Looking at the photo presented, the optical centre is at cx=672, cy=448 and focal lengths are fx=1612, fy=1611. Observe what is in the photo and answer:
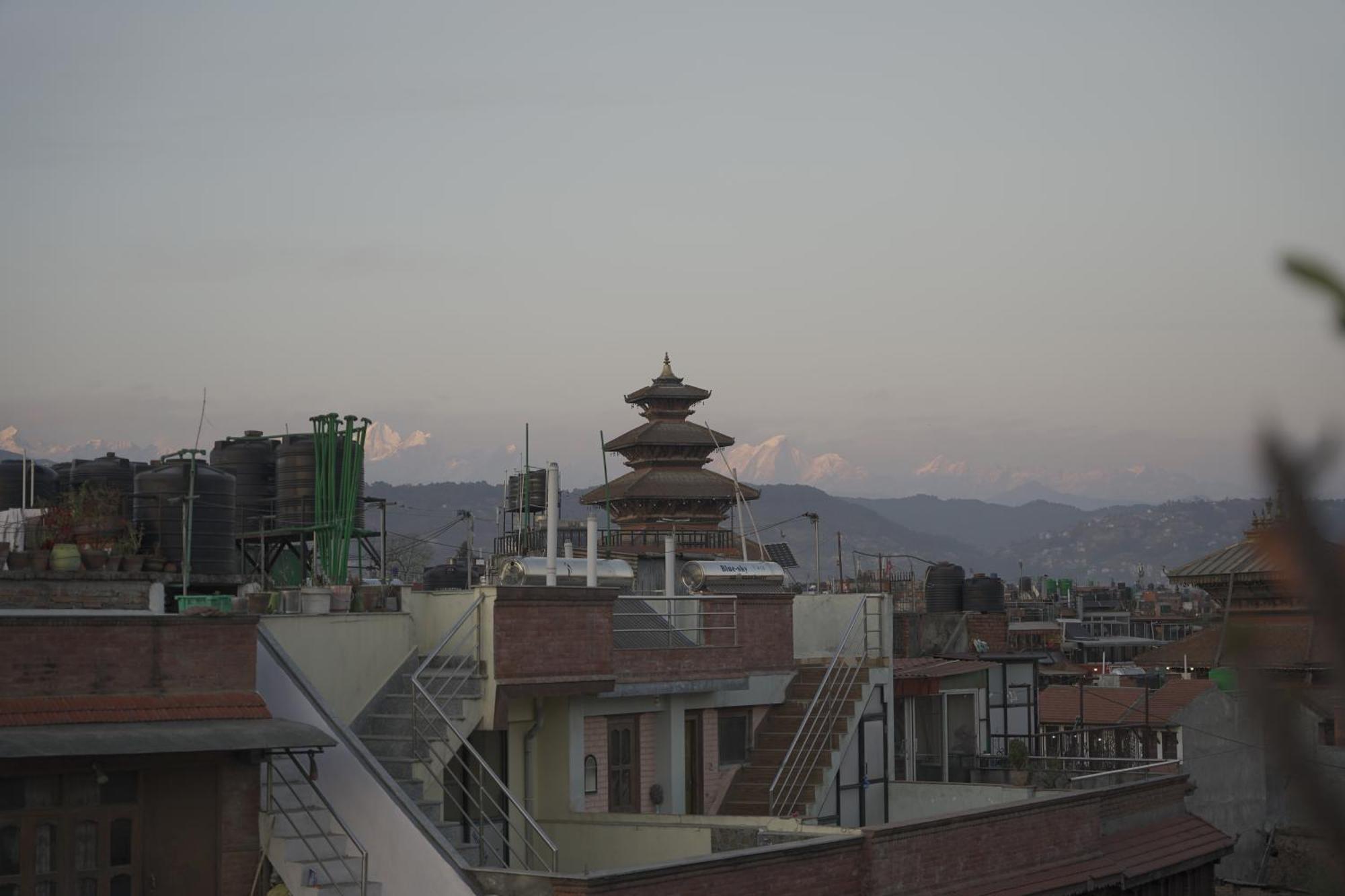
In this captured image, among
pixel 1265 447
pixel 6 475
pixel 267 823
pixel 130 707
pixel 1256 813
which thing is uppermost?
pixel 6 475

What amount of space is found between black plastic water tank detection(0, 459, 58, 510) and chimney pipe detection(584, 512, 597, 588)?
10.1 metres

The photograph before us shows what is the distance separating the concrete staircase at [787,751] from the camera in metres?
25.1

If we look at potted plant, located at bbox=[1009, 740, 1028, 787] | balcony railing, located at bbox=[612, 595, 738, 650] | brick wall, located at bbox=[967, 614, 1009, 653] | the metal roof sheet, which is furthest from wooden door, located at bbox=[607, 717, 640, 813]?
brick wall, located at bbox=[967, 614, 1009, 653]

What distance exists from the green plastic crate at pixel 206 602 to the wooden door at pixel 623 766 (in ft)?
18.9

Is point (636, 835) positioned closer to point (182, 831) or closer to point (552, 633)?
point (552, 633)

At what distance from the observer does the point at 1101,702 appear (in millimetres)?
43375

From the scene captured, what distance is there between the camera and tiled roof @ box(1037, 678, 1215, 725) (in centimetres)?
3862

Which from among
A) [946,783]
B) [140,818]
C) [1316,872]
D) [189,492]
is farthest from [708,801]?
[1316,872]

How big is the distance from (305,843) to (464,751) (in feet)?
16.0

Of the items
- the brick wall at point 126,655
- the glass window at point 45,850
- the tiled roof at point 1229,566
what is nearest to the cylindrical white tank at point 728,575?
the brick wall at point 126,655

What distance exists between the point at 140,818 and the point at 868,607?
48.4 ft

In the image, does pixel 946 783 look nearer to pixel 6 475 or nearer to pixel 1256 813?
pixel 1256 813

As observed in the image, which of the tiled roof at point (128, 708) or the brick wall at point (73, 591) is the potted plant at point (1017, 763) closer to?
the tiled roof at point (128, 708)

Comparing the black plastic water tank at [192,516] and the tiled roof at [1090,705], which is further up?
the black plastic water tank at [192,516]
